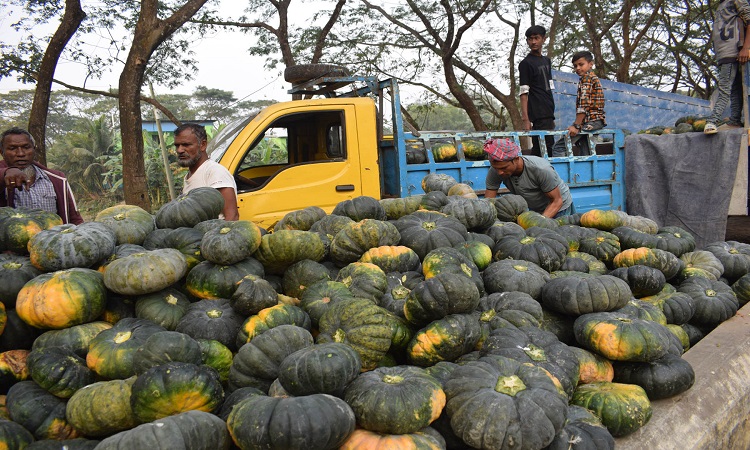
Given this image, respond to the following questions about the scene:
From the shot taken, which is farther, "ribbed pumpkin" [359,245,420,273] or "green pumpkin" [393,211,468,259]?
"green pumpkin" [393,211,468,259]

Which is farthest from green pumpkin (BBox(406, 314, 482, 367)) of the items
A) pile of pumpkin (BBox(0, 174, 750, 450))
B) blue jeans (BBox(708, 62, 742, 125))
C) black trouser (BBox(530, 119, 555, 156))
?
blue jeans (BBox(708, 62, 742, 125))

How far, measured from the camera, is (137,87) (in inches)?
341

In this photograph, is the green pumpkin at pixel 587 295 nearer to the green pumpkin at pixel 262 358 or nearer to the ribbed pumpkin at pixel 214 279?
the green pumpkin at pixel 262 358

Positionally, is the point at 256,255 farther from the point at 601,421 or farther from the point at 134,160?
the point at 134,160

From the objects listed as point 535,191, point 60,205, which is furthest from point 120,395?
point 535,191

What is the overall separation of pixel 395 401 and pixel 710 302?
9.44 ft

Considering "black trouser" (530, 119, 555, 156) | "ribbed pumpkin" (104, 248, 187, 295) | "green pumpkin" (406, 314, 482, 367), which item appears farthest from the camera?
"black trouser" (530, 119, 555, 156)

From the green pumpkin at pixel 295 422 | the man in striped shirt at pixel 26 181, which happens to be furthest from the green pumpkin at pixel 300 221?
the green pumpkin at pixel 295 422

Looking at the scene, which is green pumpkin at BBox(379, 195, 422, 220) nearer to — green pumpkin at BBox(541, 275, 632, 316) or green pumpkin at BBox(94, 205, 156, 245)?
green pumpkin at BBox(541, 275, 632, 316)

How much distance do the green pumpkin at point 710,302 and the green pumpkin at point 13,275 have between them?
4.24 metres

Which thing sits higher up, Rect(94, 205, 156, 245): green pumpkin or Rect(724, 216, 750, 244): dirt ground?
Rect(94, 205, 156, 245): green pumpkin

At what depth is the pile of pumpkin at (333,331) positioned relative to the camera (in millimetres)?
2096

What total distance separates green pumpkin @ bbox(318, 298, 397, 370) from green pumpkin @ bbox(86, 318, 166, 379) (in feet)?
2.80

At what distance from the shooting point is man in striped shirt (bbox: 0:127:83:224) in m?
4.55
